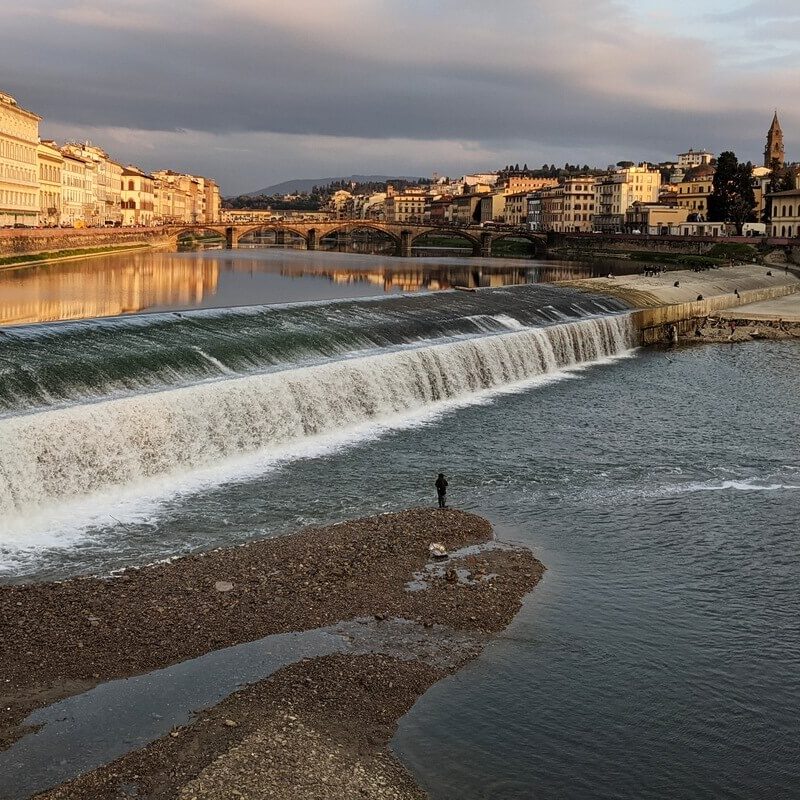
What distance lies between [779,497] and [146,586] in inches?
583

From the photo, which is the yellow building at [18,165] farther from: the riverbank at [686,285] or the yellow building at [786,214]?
the yellow building at [786,214]

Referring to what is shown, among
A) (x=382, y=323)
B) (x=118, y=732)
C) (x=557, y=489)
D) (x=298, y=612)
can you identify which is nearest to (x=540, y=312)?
(x=382, y=323)

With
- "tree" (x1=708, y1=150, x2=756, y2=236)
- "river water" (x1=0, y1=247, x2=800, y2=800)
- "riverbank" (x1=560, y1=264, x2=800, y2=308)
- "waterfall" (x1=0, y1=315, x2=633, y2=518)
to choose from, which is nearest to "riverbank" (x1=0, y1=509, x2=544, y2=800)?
"river water" (x1=0, y1=247, x2=800, y2=800)

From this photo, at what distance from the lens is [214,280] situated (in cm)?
7556

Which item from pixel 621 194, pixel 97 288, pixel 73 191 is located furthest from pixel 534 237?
pixel 97 288

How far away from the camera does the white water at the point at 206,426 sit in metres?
21.2

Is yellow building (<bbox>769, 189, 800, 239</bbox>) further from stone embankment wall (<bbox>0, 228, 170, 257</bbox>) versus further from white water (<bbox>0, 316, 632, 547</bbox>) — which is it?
white water (<bbox>0, 316, 632, 547</bbox>)

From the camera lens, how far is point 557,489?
23828 millimetres

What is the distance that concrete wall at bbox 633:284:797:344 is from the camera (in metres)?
54.0

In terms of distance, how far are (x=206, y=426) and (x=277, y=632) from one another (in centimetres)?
1111

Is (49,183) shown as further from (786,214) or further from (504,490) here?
(504,490)

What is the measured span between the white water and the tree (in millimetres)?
100236

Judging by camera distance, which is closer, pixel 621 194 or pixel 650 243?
pixel 650 243

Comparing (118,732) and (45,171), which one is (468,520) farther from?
(45,171)
